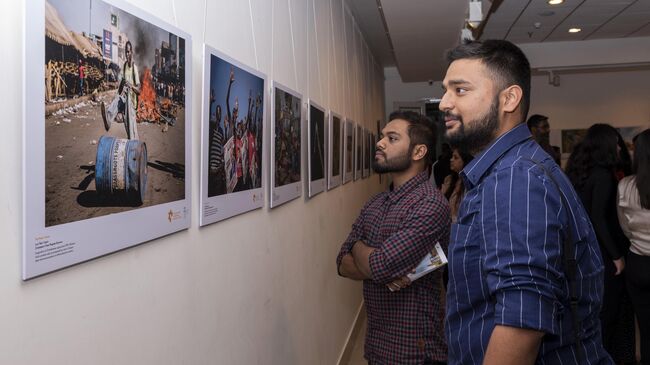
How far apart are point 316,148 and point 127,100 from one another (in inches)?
103

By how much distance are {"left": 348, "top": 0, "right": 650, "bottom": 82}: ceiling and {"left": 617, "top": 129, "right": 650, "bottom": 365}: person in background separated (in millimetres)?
2471

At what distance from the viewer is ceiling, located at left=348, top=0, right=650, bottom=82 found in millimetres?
6008

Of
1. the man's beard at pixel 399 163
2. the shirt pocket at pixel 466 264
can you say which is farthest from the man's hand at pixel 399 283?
the shirt pocket at pixel 466 264

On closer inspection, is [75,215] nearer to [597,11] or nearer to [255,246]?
[255,246]

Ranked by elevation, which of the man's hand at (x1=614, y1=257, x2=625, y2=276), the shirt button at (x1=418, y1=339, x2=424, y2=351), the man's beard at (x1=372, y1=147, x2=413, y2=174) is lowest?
the shirt button at (x1=418, y1=339, x2=424, y2=351)

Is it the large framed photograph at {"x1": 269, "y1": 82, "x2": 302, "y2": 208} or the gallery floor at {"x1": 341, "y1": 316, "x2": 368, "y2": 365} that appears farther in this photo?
the gallery floor at {"x1": 341, "y1": 316, "x2": 368, "y2": 365}

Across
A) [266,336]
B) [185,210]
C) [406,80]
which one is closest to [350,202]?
[266,336]

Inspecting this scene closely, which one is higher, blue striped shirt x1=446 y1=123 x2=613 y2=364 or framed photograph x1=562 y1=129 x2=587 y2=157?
framed photograph x1=562 y1=129 x2=587 y2=157

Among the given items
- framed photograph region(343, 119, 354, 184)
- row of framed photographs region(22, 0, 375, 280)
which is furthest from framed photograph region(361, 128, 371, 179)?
row of framed photographs region(22, 0, 375, 280)

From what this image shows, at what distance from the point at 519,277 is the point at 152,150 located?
106 centimetres

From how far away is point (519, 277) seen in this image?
139 cm

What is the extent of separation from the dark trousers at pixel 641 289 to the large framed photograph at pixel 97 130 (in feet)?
11.9

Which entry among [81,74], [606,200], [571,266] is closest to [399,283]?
[571,266]

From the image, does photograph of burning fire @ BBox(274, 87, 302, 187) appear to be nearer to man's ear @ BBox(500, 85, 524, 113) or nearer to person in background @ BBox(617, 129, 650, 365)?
man's ear @ BBox(500, 85, 524, 113)
